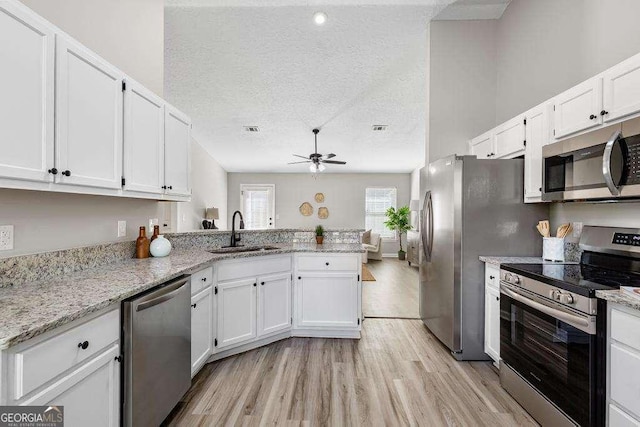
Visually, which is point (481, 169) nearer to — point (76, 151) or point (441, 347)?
point (441, 347)

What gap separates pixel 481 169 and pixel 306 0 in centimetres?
258

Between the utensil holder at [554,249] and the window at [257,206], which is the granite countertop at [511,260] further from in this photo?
the window at [257,206]

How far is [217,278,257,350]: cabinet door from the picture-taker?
8.23 ft

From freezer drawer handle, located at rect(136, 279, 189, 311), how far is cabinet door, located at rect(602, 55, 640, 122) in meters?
2.83

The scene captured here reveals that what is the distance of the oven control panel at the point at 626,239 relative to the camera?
5.96 ft

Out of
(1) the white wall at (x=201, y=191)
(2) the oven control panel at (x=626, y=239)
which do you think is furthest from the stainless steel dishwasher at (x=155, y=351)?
(1) the white wall at (x=201, y=191)

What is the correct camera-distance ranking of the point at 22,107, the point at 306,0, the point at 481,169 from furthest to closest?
the point at 306,0, the point at 481,169, the point at 22,107

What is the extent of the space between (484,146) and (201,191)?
6.34 metres

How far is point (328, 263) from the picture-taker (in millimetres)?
2980

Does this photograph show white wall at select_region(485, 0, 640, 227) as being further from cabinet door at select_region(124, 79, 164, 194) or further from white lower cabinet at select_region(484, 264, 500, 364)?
cabinet door at select_region(124, 79, 164, 194)

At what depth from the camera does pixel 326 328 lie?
2990 mm

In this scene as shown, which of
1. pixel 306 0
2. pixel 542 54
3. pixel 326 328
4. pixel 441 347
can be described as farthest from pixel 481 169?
pixel 306 0

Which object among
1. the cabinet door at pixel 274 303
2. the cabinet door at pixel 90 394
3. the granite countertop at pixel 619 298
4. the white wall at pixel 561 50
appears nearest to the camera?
the cabinet door at pixel 90 394

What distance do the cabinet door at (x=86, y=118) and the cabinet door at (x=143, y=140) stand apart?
0.22 feet
